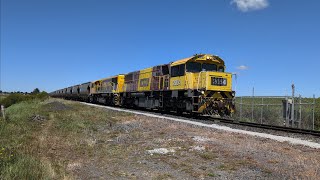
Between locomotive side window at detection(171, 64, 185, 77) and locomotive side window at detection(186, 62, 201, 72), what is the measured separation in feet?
1.52

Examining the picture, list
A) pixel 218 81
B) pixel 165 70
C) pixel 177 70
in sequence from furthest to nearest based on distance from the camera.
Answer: pixel 165 70 → pixel 177 70 → pixel 218 81

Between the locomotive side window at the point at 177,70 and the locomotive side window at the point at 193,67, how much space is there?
46 cm

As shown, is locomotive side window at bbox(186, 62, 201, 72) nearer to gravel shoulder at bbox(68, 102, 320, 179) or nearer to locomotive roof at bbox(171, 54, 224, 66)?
locomotive roof at bbox(171, 54, 224, 66)

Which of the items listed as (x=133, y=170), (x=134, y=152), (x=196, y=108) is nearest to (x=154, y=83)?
(x=196, y=108)

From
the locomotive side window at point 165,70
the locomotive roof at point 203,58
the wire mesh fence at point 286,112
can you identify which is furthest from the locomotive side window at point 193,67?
the wire mesh fence at point 286,112

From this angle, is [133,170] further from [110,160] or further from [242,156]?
[242,156]

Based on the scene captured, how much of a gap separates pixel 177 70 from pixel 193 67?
1.51 m

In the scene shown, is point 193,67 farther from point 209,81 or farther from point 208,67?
point 209,81

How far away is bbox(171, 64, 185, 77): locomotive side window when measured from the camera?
918 inches

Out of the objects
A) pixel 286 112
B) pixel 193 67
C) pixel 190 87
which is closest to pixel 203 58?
Answer: pixel 193 67

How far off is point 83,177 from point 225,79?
1634cm

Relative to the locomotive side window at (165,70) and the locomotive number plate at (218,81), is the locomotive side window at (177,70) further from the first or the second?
the locomotive number plate at (218,81)

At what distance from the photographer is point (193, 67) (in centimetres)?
2297

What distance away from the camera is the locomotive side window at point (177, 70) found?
76.5 ft
